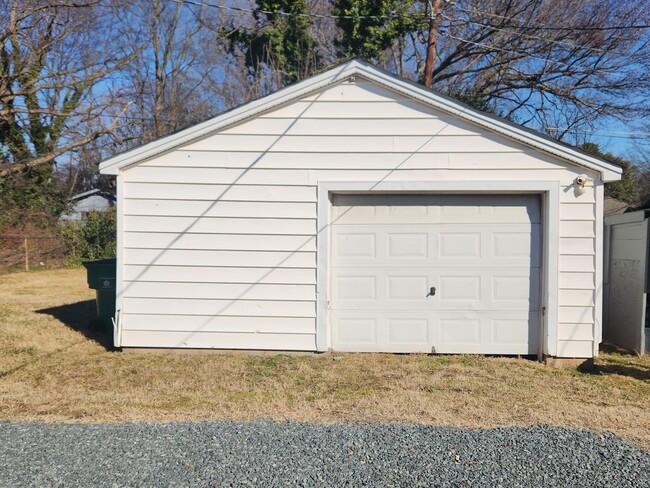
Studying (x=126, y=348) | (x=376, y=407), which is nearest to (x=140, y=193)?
(x=126, y=348)

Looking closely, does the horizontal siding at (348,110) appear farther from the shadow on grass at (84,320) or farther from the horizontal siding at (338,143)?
the shadow on grass at (84,320)

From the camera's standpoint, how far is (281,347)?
7.39 m

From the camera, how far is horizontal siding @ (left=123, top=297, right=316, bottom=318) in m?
7.39

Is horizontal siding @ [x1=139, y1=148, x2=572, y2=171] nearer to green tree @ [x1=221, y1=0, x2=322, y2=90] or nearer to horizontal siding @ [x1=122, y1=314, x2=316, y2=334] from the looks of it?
horizontal siding @ [x1=122, y1=314, x2=316, y2=334]

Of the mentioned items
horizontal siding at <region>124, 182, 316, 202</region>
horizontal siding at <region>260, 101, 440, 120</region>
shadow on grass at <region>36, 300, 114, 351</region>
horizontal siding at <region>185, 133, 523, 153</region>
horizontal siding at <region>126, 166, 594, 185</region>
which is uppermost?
horizontal siding at <region>260, 101, 440, 120</region>

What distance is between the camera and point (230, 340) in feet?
24.3

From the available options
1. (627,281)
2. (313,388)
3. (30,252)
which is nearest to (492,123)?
(627,281)

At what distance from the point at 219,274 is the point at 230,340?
0.88 metres

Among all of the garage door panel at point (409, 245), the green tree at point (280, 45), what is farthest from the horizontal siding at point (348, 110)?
the green tree at point (280, 45)

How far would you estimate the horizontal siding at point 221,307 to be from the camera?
7391 millimetres

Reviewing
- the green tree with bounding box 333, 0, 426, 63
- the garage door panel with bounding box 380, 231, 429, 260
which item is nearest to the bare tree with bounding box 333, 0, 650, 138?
the green tree with bounding box 333, 0, 426, 63

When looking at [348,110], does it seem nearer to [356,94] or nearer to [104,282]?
[356,94]

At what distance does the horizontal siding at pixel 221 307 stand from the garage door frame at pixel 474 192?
279 millimetres

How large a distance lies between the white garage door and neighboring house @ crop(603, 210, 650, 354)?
180 cm
